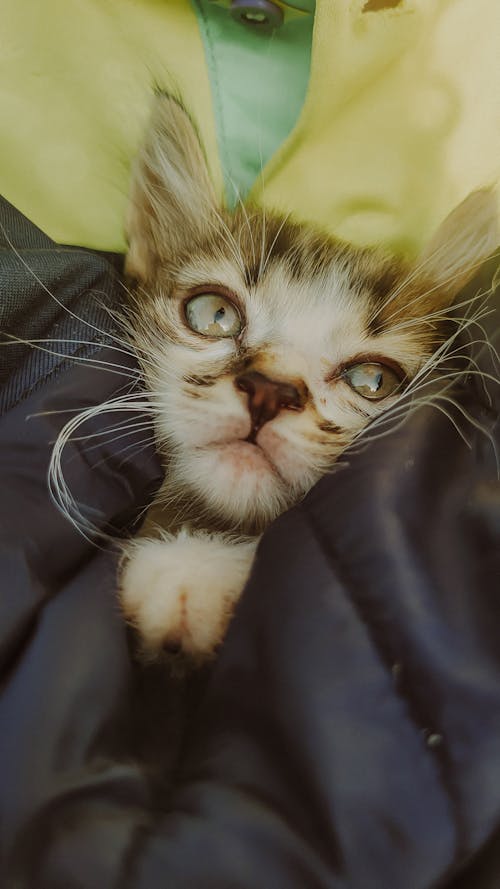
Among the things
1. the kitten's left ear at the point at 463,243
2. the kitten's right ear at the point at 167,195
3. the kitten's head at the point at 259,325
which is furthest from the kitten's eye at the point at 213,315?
the kitten's left ear at the point at 463,243

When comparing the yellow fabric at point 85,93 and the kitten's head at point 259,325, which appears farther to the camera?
the yellow fabric at point 85,93

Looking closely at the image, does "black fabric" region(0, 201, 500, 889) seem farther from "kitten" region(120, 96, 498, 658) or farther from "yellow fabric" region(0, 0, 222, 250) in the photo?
"yellow fabric" region(0, 0, 222, 250)

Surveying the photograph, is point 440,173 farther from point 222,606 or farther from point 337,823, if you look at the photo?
point 337,823

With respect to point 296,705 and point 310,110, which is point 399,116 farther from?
point 296,705

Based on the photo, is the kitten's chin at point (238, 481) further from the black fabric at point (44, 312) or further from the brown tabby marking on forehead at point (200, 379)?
the black fabric at point (44, 312)

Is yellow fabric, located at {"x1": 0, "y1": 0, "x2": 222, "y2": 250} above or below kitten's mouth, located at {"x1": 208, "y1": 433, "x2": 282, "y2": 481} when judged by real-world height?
above

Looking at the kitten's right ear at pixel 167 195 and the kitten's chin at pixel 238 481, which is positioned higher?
the kitten's right ear at pixel 167 195

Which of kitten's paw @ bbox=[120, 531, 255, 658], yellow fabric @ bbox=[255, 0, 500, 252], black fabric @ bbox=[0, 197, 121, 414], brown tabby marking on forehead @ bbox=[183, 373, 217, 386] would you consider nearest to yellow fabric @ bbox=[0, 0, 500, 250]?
yellow fabric @ bbox=[255, 0, 500, 252]

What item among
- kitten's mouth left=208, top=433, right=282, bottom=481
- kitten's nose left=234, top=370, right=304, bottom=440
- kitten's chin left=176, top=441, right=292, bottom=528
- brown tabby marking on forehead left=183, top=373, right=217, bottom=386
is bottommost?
kitten's chin left=176, top=441, right=292, bottom=528
